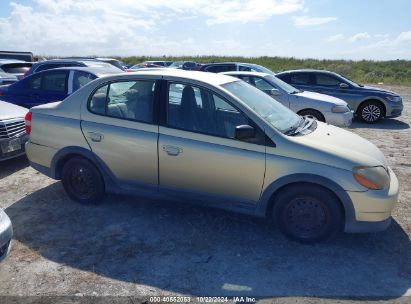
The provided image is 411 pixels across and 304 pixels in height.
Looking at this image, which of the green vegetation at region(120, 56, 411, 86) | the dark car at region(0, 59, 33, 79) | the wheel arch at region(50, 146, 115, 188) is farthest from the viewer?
the green vegetation at region(120, 56, 411, 86)

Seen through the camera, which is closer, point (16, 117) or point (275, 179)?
point (275, 179)

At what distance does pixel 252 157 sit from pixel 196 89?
100cm

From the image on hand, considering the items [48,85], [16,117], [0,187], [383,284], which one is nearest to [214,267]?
[383,284]

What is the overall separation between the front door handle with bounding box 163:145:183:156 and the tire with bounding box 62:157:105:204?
42.1 inches

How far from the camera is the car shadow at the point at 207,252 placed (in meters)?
3.31

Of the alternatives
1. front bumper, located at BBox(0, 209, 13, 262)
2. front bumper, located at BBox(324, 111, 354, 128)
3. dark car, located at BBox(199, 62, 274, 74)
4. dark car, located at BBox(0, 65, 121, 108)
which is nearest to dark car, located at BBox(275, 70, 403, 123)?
front bumper, located at BBox(324, 111, 354, 128)

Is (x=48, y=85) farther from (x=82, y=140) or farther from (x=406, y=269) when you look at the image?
(x=406, y=269)

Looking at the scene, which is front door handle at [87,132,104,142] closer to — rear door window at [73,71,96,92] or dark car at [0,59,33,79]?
rear door window at [73,71,96,92]

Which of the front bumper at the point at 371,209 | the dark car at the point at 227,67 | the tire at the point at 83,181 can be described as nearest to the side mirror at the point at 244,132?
the front bumper at the point at 371,209

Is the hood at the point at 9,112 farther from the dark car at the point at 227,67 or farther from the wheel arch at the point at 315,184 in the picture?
the dark car at the point at 227,67

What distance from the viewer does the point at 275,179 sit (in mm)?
3791

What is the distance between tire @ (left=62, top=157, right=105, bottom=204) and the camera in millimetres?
4672

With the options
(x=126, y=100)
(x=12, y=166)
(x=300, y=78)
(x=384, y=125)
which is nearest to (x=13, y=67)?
(x=12, y=166)

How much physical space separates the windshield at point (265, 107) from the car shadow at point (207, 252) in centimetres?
120
